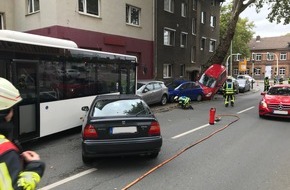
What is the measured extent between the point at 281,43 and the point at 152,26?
232 feet

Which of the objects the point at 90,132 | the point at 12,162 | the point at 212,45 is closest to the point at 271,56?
the point at 212,45

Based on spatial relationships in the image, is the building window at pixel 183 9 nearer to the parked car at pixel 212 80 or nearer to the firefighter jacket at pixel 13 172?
the parked car at pixel 212 80

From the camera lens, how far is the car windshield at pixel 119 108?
246 inches

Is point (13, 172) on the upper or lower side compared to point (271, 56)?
lower

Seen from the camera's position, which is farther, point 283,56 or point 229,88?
point 283,56

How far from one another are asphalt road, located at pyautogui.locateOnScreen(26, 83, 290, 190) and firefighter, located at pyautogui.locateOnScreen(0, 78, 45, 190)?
10.9 ft

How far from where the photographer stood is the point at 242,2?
24938mm

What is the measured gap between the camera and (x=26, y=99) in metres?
7.40

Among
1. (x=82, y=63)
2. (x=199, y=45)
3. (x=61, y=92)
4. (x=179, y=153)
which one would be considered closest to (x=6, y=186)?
(x=179, y=153)

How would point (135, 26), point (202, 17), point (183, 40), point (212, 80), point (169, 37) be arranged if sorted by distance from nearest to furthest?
1. point (212, 80)
2. point (135, 26)
3. point (169, 37)
4. point (183, 40)
5. point (202, 17)

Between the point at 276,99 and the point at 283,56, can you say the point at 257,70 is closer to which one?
the point at 283,56

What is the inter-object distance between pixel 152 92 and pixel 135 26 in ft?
27.4

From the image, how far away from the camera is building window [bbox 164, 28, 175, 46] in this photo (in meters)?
27.5

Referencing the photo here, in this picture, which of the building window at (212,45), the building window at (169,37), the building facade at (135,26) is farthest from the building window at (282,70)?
the building window at (169,37)
